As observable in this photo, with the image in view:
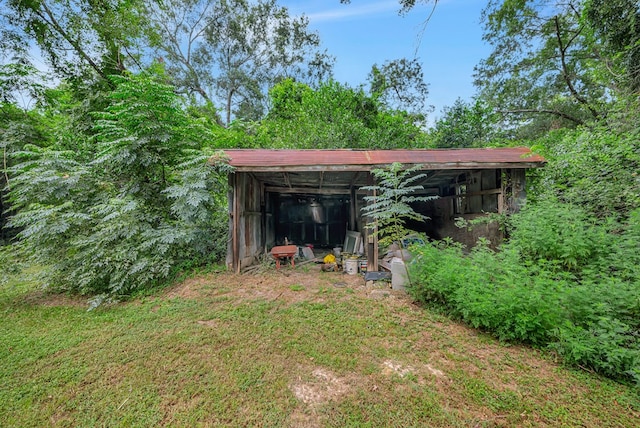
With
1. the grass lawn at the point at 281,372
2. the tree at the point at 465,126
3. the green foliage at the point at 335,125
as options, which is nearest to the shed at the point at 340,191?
the grass lawn at the point at 281,372

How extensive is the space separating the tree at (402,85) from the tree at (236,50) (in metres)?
3.93

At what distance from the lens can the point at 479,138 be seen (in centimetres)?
1108

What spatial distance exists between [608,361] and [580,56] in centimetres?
1140

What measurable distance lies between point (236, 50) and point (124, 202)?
14934 millimetres

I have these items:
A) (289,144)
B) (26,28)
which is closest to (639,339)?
(289,144)

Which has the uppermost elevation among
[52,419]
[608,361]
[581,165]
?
[581,165]

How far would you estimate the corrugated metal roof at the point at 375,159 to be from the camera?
4.84 metres

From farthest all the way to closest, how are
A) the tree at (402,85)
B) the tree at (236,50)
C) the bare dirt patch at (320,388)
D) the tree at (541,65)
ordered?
the tree at (402,85)
the tree at (236,50)
the tree at (541,65)
the bare dirt patch at (320,388)

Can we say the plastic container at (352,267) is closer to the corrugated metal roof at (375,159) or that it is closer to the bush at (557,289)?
the bush at (557,289)

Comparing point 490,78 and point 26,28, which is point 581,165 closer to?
point 490,78

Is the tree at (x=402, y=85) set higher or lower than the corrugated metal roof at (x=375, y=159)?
higher

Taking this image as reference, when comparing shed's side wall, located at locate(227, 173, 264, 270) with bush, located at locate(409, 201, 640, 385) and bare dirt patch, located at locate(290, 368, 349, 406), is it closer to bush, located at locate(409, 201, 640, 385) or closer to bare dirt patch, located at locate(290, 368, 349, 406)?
bare dirt patch, located at locate(290, 368, 349, 406)

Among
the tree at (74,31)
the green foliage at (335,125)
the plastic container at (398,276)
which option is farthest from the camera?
the green foliage at (335,125)

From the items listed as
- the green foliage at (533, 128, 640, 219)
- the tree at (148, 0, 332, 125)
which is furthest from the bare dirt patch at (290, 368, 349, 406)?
the tree at (148, 0, 332, 125)
